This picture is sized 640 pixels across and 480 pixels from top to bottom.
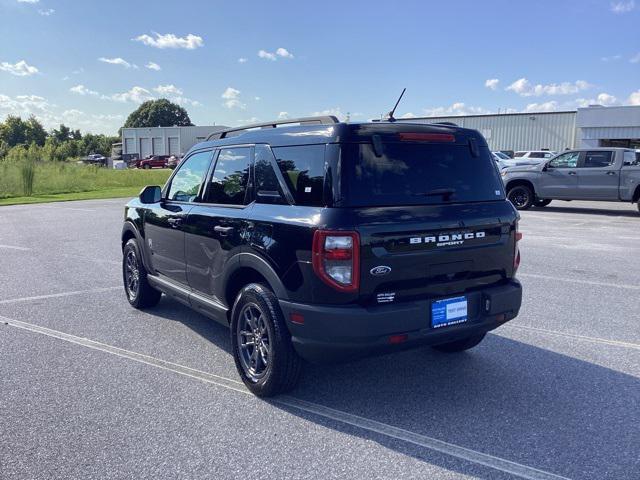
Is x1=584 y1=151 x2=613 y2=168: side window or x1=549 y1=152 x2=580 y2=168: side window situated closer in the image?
x1=584 y1=151 x2=613 y2=168: side window

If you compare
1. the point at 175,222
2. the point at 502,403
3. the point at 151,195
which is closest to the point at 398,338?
the point at 502,403

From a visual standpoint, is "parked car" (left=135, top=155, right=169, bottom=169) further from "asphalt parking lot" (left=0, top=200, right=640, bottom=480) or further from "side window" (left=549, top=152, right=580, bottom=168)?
"asphalt parking lot" (left=0, top=200, right=640, bottom=480)

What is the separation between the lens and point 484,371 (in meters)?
4.50

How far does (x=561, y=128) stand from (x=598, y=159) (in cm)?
3464

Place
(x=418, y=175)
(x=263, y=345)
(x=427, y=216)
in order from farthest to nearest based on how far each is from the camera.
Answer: (x=263, y=345), (x=418, y=175), (x=427, y=216)

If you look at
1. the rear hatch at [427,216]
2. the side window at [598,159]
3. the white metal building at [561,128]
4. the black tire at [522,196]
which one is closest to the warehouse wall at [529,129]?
the white metal building at [561,128]

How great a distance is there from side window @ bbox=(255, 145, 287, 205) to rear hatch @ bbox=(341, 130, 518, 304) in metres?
0.63

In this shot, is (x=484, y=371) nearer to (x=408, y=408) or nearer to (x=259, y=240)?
(x=408, y=408)

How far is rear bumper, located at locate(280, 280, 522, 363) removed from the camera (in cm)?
344

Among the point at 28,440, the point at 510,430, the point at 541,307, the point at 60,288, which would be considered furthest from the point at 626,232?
the point at 28,440

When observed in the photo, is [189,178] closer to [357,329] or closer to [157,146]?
[357,329]

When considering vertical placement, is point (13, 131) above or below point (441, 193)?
above

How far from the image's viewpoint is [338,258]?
3422 millimetres

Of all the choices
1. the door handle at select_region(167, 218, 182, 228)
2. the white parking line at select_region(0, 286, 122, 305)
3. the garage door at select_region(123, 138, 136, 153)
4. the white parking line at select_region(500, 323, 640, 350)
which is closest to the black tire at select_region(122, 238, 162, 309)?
the white parking line at select_region(0, 286, 122, 305)
